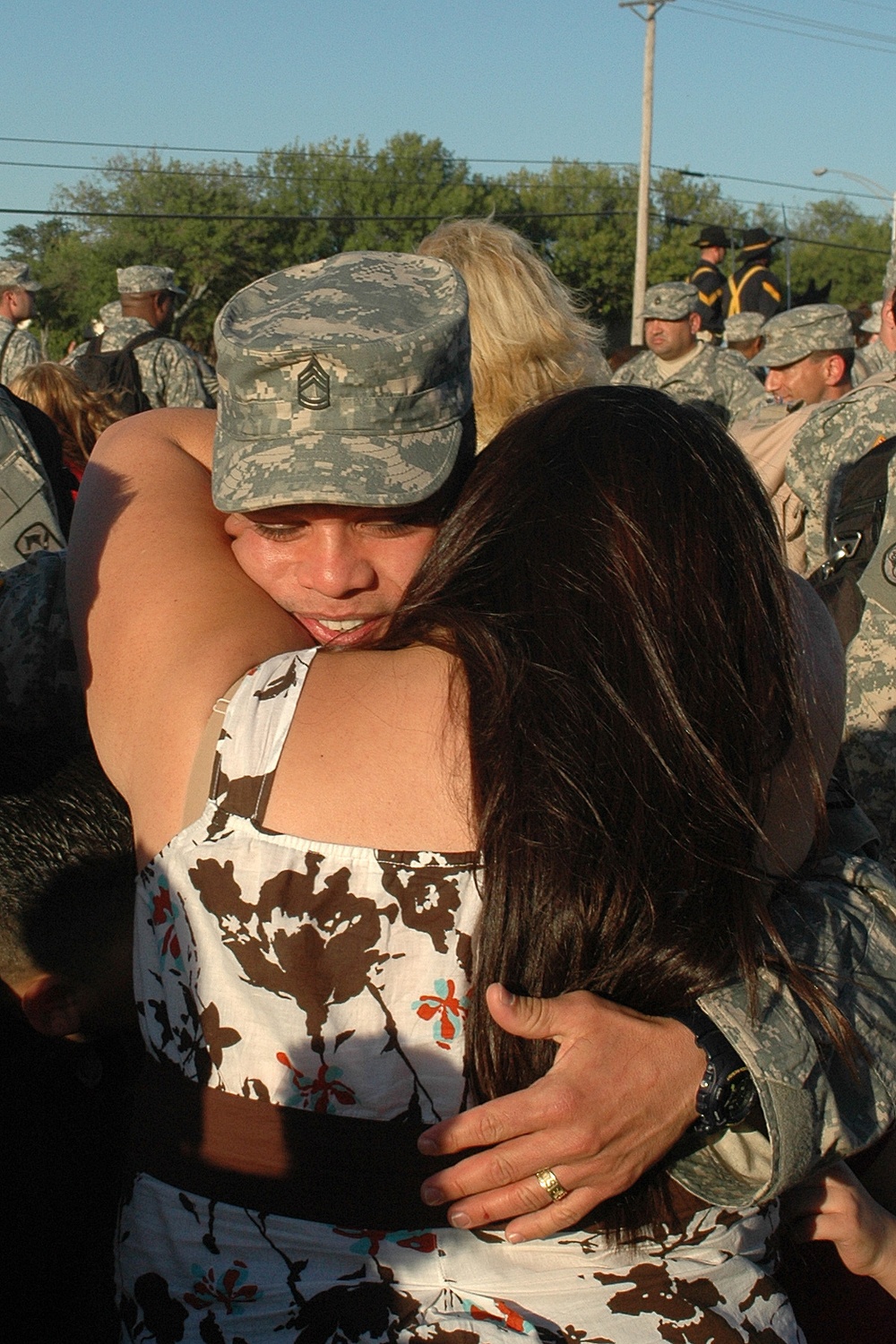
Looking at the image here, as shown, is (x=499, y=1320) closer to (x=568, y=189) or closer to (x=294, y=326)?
(x=294, y=326)

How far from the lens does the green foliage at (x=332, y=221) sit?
1793 inches

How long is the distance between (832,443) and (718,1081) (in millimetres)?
3509

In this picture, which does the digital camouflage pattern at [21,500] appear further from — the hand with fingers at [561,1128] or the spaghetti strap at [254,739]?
the hand with fingers at [561,1128]

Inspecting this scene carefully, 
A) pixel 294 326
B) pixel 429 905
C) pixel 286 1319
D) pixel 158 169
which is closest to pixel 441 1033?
pixel 429 905

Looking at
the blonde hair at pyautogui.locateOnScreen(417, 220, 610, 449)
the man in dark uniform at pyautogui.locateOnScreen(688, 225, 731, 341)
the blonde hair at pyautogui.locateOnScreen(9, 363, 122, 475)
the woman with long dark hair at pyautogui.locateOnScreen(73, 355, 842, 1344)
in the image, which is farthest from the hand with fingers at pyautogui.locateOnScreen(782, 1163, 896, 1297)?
the man in dark uniform at pyautogui.locateOnScreen(688, 225, 731, 341)

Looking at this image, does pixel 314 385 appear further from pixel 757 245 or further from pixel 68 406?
pixel 757 245

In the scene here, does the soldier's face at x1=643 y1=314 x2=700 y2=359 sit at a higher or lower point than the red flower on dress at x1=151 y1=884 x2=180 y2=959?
higher

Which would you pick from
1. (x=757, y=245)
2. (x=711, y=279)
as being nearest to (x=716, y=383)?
(x=711, y=279)

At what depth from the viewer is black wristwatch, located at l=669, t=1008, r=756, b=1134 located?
1.39 meters

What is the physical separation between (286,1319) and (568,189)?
59.4 meters

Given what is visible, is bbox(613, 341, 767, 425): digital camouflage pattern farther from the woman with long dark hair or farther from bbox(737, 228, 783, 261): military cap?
the woman with long dark hair

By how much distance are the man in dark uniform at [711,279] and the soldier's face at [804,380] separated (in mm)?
7086

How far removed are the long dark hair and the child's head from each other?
0.54 m

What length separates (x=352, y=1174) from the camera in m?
Result: 1.37
